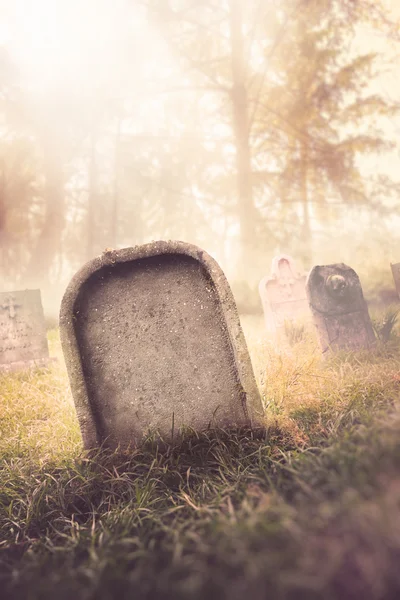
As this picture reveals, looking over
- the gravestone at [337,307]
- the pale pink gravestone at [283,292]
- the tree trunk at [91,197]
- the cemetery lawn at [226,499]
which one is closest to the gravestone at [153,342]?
the cemetery lawn at [226,499]

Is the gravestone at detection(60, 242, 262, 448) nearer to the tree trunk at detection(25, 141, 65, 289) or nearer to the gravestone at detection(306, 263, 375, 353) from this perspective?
the gravestone at detection(306, 263, 375, 353)

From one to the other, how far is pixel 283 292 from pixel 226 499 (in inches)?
139

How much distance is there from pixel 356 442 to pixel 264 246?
787cm

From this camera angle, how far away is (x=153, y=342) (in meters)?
2.00

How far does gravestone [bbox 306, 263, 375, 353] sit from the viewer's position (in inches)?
139

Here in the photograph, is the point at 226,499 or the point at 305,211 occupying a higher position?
the point at 305,211

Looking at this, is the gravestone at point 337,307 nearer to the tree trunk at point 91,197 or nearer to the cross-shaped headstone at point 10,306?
the cross-shaped headstone at point 10,306

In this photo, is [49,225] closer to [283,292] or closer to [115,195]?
[115,195]

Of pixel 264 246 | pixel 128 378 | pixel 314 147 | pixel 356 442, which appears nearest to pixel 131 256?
pixel 128 378

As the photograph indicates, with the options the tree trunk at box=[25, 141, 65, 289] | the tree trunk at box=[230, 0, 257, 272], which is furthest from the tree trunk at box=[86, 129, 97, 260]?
the tree trunk at box=[230, 0, 257, 272]

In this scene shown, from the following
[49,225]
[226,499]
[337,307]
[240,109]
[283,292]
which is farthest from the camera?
[49,225]

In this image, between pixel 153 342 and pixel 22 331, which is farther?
pixel 22 331

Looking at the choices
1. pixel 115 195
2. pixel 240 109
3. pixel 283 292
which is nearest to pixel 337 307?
pixel 283 292

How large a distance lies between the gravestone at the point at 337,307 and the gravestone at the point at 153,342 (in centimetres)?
190
